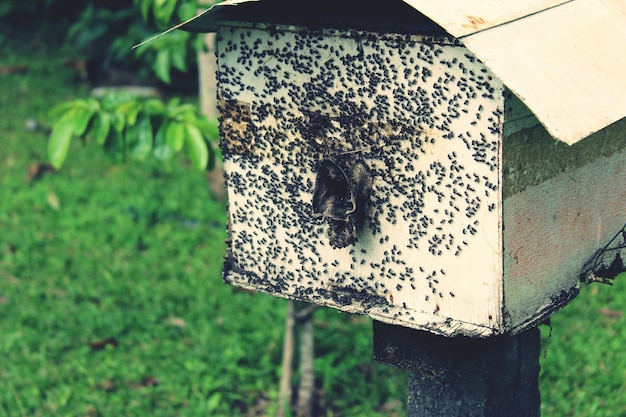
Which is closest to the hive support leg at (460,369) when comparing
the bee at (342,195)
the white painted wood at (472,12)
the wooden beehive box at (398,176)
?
the wooden beehive box at (398,176)

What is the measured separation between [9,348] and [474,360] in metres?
2.99

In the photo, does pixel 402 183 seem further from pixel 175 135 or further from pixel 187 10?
pixel 187 10

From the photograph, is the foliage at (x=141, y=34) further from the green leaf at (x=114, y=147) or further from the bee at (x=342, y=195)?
the bee at (x=342, y=195)

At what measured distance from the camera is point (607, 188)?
2.98 m

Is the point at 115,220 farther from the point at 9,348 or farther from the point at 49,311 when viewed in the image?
the point at 9,348

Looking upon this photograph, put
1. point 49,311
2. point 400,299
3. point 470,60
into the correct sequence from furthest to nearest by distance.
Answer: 1. point 49,311
2. point 400,299
3. point 470,60

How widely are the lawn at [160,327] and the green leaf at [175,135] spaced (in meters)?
1.39

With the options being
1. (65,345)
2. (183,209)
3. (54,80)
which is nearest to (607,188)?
(65,345)

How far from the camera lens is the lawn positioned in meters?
4.63

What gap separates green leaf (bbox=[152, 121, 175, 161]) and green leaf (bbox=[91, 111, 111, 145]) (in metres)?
0.20

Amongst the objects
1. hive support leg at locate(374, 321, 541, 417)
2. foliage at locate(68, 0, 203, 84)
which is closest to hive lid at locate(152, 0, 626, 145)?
hive support leg at locate(374, 321, 541, 417)

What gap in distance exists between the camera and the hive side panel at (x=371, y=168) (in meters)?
2.55

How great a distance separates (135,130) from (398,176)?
1.55 metres

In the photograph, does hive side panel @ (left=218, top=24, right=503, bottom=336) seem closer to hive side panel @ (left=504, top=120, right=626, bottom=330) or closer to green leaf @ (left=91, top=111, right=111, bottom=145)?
hive side panel @ (left=504, top=120, right=626, bottom=330)
